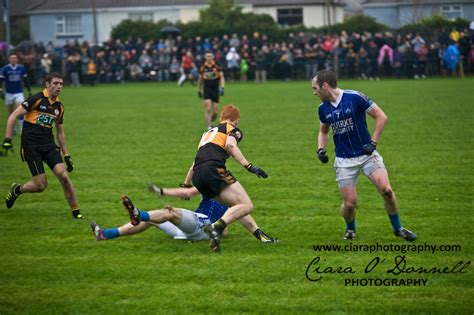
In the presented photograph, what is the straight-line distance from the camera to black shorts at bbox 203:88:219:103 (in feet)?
75.6

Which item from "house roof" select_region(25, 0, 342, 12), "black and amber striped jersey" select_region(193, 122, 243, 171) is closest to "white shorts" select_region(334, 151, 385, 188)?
"black and amber striped jersey" select_region(193, 122, 243, 171)

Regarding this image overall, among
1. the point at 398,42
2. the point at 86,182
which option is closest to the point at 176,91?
the point at 398,42

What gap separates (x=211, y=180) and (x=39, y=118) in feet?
11.5

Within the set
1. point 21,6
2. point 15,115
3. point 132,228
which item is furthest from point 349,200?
point 21,6

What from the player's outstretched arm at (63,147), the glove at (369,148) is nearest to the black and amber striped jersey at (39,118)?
the player's outstretched arm at (63,147)

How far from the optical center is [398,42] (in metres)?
41.5

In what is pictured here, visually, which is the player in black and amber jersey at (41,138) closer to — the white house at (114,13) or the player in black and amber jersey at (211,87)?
the player in black and amber jersey at (211,87)

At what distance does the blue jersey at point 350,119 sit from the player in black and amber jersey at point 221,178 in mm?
1045

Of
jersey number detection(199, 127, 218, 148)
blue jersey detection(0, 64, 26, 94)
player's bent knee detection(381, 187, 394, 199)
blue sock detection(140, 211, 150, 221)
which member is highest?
blue jersey detection(0, 64, 26, 94)

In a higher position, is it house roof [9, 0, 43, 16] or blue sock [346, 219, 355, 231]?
house roof [9, 0, 43, 16]

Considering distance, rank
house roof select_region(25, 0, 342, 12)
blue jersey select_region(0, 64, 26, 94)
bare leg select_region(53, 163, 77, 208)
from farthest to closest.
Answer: house roof select_region(25, 0, 342, 12) → blue jersey select_region(0, 64, 26, 94) → bare leg select_region(53, 163, 77, 208)

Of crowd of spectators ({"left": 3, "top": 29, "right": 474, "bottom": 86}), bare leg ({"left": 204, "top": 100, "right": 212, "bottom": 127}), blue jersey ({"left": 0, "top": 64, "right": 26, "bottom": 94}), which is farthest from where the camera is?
crowd of spectators ({"left": 3, "top": 29, "right": 474, "bottom": 86})

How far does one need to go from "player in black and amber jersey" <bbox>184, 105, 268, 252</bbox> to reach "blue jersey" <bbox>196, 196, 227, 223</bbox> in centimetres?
66

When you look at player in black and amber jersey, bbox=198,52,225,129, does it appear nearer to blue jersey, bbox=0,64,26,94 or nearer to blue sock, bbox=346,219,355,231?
blue jersey, bbox=0,64,26,94
